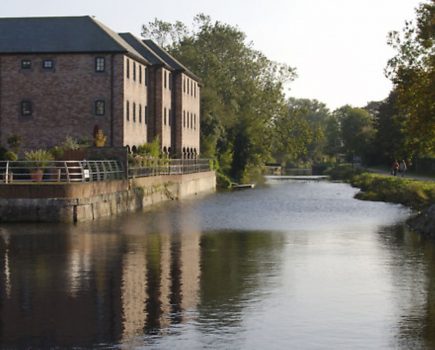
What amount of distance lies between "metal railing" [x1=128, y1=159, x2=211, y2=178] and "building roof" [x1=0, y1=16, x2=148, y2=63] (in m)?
7.94

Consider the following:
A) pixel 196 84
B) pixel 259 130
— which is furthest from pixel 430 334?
pixel 259 130

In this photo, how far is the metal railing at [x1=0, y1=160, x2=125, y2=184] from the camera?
121 feet

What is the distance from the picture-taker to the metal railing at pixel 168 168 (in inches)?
2006

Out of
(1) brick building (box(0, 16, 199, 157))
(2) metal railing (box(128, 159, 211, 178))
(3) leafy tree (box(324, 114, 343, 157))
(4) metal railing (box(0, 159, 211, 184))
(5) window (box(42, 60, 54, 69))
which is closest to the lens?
(4) metal railing (box(0, 159, 211, 184))

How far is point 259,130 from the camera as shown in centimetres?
10194

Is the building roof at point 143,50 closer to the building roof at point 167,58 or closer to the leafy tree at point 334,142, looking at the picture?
the building roof at point 167,58

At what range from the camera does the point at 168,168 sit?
61.8 m

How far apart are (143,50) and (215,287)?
57825mm

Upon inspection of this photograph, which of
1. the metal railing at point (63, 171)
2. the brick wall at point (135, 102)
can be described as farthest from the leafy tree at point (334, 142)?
the metal railing at point (63, 171)

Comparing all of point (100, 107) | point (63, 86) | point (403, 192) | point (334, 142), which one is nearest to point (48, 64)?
point (63, 86)

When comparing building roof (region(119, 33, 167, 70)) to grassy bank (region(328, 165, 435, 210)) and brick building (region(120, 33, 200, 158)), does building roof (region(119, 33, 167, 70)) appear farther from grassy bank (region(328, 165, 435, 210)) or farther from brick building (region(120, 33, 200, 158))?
grassy bank (region(328, 165, 435, 210))

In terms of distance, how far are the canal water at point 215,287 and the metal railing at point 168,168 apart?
1687cm

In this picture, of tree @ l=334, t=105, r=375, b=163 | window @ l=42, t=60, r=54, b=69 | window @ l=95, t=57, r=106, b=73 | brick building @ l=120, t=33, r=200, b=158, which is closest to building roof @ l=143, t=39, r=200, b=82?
brick building @ l=120, t=33, r=200, b=158

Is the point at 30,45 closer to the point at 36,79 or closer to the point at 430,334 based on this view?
the point at 36,79
